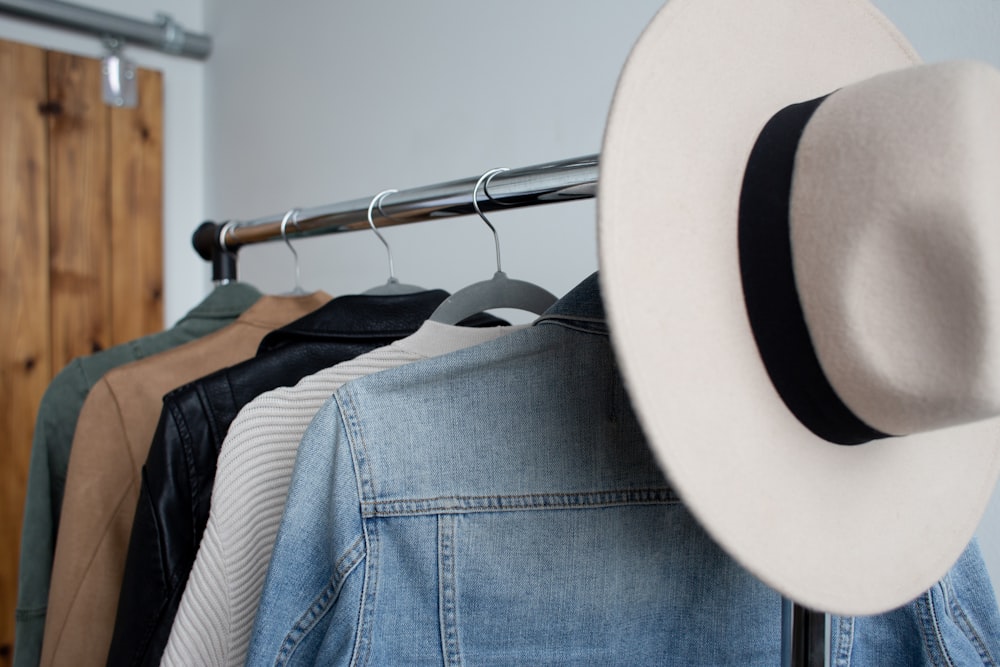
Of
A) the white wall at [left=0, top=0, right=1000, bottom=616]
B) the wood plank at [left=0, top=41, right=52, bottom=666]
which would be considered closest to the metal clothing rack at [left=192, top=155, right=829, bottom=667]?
the white wall at [left=0, top=0, right=1000, bottom=616]

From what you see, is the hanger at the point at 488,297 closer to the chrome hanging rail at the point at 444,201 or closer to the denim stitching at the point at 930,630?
the chrome hanging rail at the point at 444,201

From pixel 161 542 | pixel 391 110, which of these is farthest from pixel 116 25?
pixel 161 542

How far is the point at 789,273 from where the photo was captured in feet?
1.11

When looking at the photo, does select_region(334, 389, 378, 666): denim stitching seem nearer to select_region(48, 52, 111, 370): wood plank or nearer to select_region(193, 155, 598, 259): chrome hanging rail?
select_region(193, 155, 598, 259): chrome hanging rail

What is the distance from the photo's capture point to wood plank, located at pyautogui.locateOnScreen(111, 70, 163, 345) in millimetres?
1823

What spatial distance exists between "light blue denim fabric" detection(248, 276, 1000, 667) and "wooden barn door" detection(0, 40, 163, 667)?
1551 mm

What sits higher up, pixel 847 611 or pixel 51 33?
pixel 51 33

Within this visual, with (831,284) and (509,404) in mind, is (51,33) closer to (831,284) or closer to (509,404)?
(509,404)

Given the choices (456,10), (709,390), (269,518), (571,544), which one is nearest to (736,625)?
(571,544)

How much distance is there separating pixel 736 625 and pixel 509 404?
22 cm

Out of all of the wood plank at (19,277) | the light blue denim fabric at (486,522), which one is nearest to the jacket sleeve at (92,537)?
the light blue denim fabric at (486,522)

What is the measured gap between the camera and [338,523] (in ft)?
1.49

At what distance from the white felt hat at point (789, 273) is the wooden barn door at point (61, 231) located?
1.80 m

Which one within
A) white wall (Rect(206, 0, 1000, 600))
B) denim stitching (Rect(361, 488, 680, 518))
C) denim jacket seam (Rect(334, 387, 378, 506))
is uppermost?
white wall (Rect(206, 0, 1000, 600))
